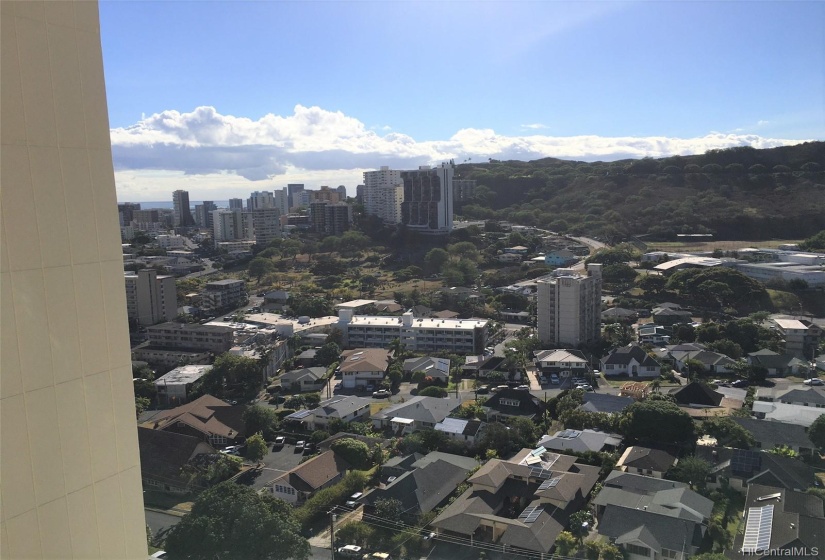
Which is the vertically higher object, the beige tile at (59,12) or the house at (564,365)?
the beige tile at (59,12)

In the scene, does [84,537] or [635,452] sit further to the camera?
[635,452]

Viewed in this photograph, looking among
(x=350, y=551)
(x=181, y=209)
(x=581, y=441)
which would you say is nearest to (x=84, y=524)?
(x=350, y=551)

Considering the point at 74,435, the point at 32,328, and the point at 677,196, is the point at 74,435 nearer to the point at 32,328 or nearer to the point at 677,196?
the point at 32,328

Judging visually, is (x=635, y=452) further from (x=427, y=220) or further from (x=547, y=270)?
(x=427, y=220)

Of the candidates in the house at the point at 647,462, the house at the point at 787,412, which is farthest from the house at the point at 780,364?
the house at the point at 647,462

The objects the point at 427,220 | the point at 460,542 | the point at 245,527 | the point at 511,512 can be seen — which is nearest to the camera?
the point at 245,527

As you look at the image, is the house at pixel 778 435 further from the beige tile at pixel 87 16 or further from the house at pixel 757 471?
the beige tile at pixel 87 16

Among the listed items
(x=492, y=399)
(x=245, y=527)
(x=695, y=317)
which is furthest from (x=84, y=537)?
(x=695, y=317)
